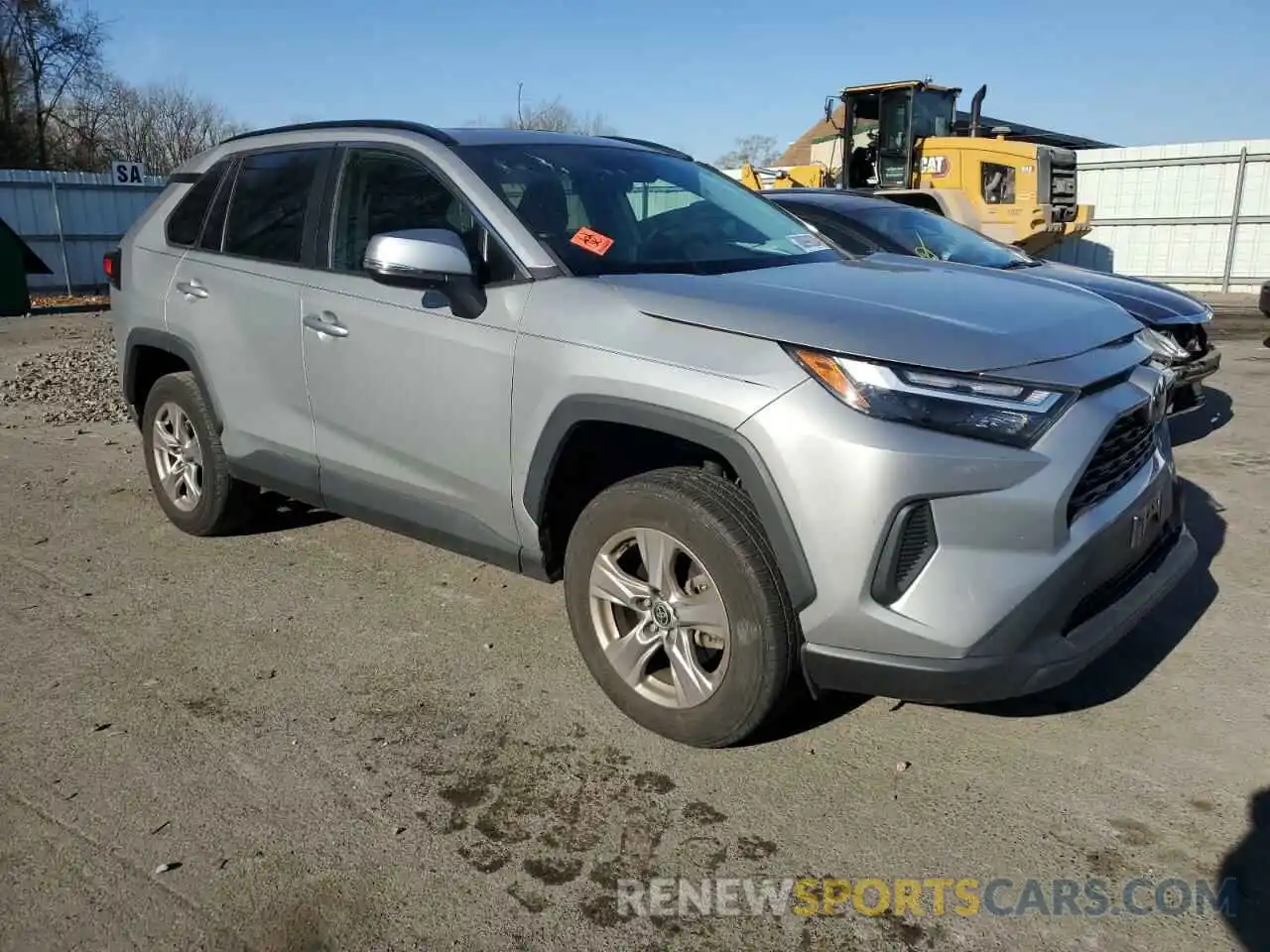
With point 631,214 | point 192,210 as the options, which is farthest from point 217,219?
point 631,214

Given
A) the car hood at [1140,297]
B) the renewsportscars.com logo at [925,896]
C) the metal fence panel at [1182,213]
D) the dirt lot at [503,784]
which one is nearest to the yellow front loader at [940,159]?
the metal fence panel at [1182,213]

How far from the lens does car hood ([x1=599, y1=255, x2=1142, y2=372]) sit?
2652 mm

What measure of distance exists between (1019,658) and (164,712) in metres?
2.67

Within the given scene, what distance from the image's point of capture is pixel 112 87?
A: 3850 cm

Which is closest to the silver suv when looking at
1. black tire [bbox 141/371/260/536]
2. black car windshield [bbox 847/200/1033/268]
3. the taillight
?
black tire [bbox 141/371/260/536]

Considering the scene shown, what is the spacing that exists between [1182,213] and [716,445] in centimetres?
2159

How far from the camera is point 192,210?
15.9 ft

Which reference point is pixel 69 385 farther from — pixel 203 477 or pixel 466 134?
pixel 466 134

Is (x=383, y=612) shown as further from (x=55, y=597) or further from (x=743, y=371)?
(x=743, y=371)

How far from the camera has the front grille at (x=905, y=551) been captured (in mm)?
2543

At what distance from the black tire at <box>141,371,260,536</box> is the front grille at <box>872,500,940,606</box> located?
327 centimetres

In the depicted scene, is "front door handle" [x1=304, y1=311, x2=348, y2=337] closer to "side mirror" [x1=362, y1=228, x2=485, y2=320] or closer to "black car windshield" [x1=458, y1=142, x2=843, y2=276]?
"side mirror" [x1=362, y1=228, x2=485, y2=320]

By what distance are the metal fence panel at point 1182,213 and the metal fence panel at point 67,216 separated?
18434 mm

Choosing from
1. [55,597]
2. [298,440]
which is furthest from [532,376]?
[55,597]
